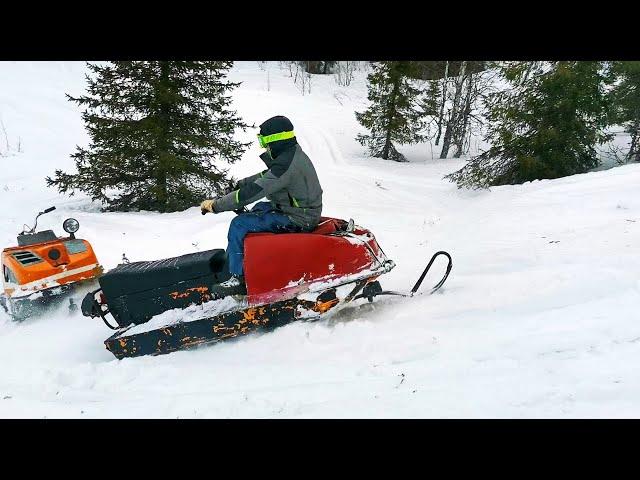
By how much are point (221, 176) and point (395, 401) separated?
8689 mm

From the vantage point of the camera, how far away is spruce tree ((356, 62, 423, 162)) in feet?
50.9

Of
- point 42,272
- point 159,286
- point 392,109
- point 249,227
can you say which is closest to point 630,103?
point 392,109

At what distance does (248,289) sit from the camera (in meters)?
3.81

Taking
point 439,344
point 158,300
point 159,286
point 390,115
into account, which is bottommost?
point 439,344

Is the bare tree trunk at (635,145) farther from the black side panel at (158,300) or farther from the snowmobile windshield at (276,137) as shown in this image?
the black side panel at (158,300)

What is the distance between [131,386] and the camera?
3424 millimetres

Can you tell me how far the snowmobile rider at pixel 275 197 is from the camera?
3.73 metres

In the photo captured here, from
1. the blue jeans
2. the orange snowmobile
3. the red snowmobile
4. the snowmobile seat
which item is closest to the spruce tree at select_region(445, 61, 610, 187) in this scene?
the red snowmobile

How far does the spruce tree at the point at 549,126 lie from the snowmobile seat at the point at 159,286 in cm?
722

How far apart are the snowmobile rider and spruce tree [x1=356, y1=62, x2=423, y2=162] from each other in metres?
12.8

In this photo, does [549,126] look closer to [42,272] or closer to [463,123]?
[463,123]

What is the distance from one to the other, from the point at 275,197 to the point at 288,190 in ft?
0.52

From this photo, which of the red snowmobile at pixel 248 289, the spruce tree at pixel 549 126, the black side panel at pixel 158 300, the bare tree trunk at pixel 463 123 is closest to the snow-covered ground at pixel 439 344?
the red snowmobile at pixel 248 289

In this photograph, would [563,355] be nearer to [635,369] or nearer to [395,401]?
[635,369]
